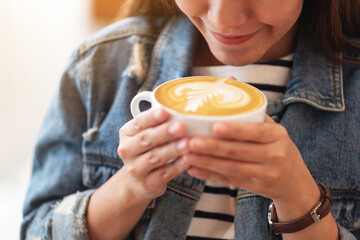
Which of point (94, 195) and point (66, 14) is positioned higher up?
point (94, 195)

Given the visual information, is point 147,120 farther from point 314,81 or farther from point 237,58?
point 314,81

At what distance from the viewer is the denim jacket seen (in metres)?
0.90

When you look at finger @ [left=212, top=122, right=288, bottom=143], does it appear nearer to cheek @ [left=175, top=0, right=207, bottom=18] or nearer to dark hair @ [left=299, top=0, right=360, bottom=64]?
cheek @ [left=175, top=0, right=207, bottom=18]

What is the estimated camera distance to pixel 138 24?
1110mm

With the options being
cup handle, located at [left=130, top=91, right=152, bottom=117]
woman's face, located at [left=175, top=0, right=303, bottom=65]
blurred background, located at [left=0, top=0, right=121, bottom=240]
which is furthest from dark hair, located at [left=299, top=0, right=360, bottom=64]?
blurred background, located at [left=0, top=0, right=121, bottom=240]

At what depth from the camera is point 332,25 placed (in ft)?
3.12

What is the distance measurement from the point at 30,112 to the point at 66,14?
1.14m

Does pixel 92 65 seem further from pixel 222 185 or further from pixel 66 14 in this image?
pixel 66 14

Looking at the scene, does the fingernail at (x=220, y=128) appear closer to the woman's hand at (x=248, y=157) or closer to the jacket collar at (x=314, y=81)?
the woman's hand at (x=248, y=157)

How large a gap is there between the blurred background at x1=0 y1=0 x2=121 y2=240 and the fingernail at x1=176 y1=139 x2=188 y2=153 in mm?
1389

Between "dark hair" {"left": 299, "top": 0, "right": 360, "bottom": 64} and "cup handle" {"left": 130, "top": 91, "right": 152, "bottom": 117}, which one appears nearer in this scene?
"cup handle" {"left": 130, "top": 91, "right": 152, "bottom": 117}

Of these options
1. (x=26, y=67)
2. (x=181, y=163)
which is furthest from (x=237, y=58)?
(x=26, y=67)

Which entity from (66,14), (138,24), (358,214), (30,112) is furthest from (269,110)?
(66,14)

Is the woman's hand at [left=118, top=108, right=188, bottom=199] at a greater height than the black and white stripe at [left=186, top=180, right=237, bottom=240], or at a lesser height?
greater
